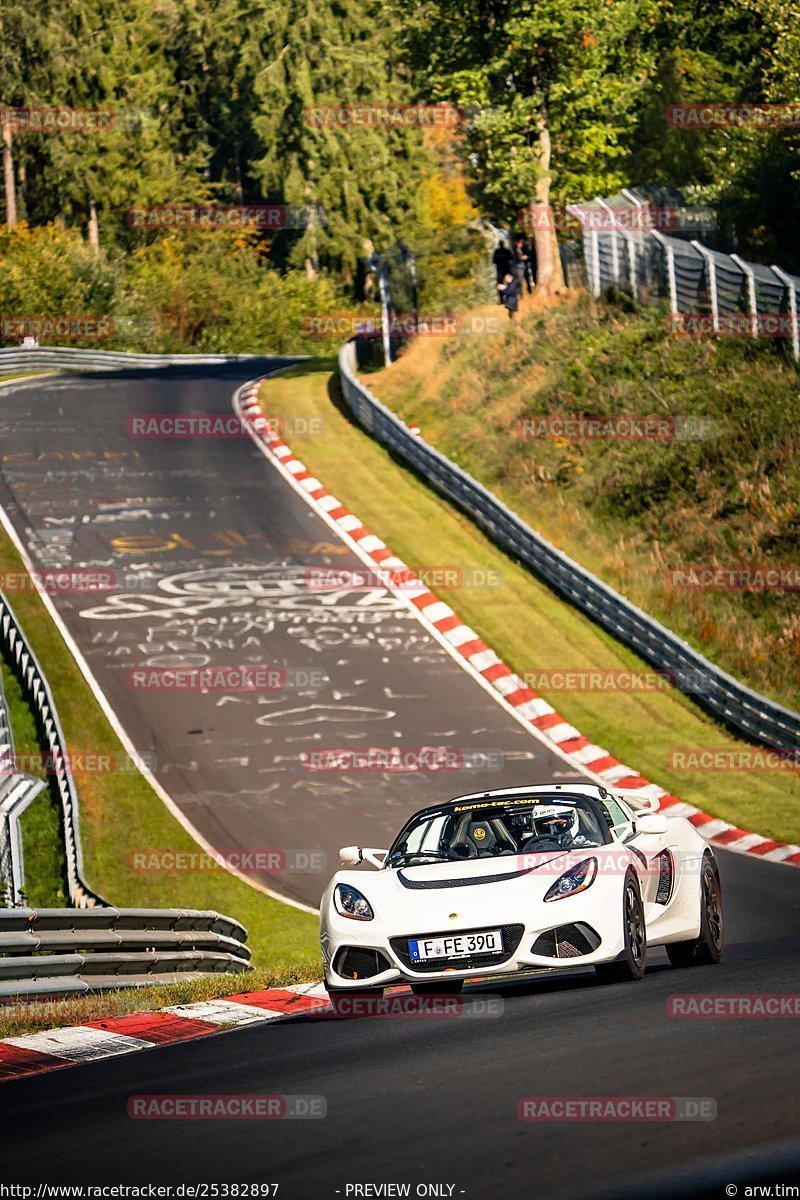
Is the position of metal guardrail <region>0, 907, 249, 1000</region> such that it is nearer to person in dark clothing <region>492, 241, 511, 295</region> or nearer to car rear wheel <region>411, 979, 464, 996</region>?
car rear wheel <region>411, 979, 464, 996</region>

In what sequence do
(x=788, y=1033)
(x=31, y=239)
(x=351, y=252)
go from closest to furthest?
(x=788, y=1033) → (x=31, y=239) → (x=351, y=252)

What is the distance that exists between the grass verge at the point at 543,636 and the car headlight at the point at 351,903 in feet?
35.7

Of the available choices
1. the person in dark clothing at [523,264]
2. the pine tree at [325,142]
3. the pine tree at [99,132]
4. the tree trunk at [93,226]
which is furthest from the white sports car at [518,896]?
the tree trunk at [93,226]

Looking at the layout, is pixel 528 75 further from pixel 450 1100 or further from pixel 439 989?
pixel 450 1100

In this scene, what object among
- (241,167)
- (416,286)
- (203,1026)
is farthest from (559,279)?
(241,167)

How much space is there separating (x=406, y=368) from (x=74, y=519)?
38.3 ft

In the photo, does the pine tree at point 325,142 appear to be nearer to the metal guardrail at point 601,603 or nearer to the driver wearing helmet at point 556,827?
the metal guardrail at point 601,603

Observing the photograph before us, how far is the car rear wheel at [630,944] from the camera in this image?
31.4 ft

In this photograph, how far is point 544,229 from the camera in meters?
42.6

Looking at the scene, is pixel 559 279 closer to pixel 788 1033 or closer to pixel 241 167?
pixel 788 1033

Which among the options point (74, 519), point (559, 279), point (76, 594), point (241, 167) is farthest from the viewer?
point (241, 167)

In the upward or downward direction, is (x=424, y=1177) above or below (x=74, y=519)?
above

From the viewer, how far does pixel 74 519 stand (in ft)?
103

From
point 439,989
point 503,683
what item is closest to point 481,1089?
point 439,989
